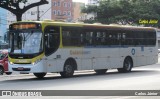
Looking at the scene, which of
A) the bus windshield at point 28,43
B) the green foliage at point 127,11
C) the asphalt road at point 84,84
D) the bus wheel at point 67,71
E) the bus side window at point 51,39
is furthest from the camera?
the green foliage at point 127,11

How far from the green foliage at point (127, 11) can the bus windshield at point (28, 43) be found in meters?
49.4

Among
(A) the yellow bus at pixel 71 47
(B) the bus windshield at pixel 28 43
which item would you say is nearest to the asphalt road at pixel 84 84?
(A) the yellow bus at pixel 71 47

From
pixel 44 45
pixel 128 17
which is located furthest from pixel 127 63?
pixel 128 17

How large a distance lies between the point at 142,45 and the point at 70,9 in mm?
101396

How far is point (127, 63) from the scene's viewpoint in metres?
30.8

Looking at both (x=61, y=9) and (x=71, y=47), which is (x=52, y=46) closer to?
(x=71, y=47)

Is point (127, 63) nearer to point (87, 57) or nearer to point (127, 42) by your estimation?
point (127, 42)

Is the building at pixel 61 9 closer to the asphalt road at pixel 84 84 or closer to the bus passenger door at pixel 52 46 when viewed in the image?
the bus passenger door at pixel 52 46

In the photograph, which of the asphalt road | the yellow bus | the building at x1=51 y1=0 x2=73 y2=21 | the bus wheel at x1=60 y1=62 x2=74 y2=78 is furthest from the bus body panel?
the building at x1=51 y1=0 x2=73 y2=21

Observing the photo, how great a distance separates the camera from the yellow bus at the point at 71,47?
23.6 m

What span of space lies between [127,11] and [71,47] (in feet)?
162

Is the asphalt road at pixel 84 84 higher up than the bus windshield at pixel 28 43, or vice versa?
the bus windshield at pixel 28 43

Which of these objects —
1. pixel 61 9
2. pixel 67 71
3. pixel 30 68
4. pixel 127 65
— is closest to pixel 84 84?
pixel 30 68

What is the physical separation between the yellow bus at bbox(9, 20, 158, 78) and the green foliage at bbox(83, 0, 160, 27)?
41.5m
